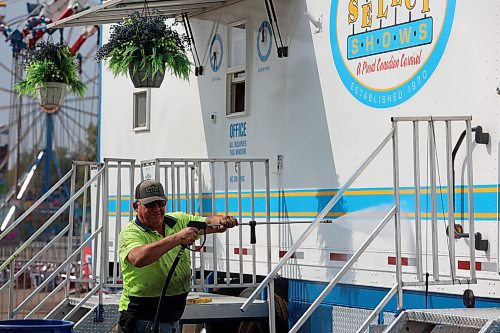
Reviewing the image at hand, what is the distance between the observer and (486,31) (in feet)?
21.3

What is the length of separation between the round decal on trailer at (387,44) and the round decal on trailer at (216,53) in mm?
1820

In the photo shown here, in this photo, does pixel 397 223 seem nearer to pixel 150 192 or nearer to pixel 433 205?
pixel 433 205

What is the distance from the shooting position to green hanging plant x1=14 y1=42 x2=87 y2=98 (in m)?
11.3

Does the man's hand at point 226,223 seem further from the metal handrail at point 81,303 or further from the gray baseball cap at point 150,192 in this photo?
the metal handrail at point 81,303

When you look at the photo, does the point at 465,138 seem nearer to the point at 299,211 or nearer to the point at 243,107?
the point at 299,211

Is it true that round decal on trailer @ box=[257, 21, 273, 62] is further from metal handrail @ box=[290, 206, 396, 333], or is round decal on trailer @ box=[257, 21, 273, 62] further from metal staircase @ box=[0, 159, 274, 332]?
metal handrail @ box=[290, 206, 396, 333]

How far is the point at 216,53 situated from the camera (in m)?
9.66

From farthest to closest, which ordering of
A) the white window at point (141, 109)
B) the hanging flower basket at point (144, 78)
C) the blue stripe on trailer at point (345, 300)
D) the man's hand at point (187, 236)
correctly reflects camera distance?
the white window at point (141, 109), the hanging flower basket at point (144, 78), the blue stripe on trailer at point (345, 300), the man's hand at point (187, 236)

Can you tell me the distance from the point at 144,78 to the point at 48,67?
8.39 ft

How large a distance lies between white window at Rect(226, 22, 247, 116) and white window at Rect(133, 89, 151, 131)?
5.33ft

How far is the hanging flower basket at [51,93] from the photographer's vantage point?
11383 mm

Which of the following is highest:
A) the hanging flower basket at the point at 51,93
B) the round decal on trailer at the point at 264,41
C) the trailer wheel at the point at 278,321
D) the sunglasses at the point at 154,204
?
the round decal on trailer at the point at 264,41

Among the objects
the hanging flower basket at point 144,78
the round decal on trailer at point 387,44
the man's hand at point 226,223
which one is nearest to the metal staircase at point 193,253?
the hanging flower basket at point 144,78

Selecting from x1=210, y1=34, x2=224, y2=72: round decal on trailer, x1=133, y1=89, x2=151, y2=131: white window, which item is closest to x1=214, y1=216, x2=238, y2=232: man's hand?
x1=210, y1=34, x2=224, y2=72: round decal on trailer
